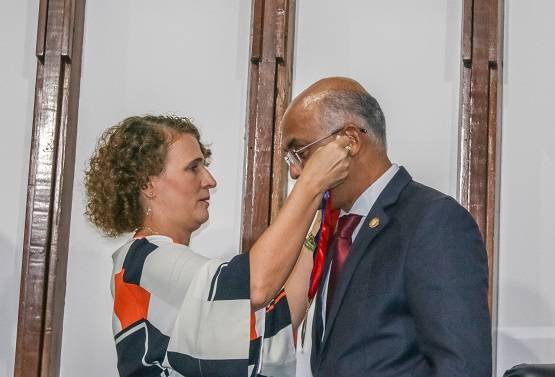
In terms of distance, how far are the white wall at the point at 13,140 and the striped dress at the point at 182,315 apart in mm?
1025

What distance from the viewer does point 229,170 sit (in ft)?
10.0

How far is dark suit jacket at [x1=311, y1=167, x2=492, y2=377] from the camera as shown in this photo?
1.68 m

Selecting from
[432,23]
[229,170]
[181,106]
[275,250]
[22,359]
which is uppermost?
[432,23]

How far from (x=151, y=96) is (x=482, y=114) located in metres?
1.11

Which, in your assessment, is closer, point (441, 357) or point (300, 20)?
point (441, 357)

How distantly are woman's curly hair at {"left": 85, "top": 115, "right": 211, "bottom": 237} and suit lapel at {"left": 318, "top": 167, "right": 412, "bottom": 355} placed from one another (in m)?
0.61

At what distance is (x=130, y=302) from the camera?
82.9 inches

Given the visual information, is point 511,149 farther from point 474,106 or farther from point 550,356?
point 550,356

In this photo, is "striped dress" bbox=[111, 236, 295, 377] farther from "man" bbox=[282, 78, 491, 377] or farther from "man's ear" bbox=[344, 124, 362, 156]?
"man's ear" bbox=[344, 124, 362, 156]

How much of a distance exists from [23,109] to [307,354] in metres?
1.44

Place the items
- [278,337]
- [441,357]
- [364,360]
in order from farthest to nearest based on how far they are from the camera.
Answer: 1. [278,337]
2. [364,360]
3. [441,357]

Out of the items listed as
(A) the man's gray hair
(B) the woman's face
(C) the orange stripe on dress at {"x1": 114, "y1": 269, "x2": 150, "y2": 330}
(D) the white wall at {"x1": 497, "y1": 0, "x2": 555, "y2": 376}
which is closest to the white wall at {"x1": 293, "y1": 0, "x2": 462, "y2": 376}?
(D) the white wall at {"x1": 497, "y1": 0, "x2": 555, "y2": 376}

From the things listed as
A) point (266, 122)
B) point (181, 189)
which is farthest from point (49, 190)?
point (181, 189)

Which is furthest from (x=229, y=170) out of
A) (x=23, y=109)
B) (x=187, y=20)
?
(x=23, y=109)
